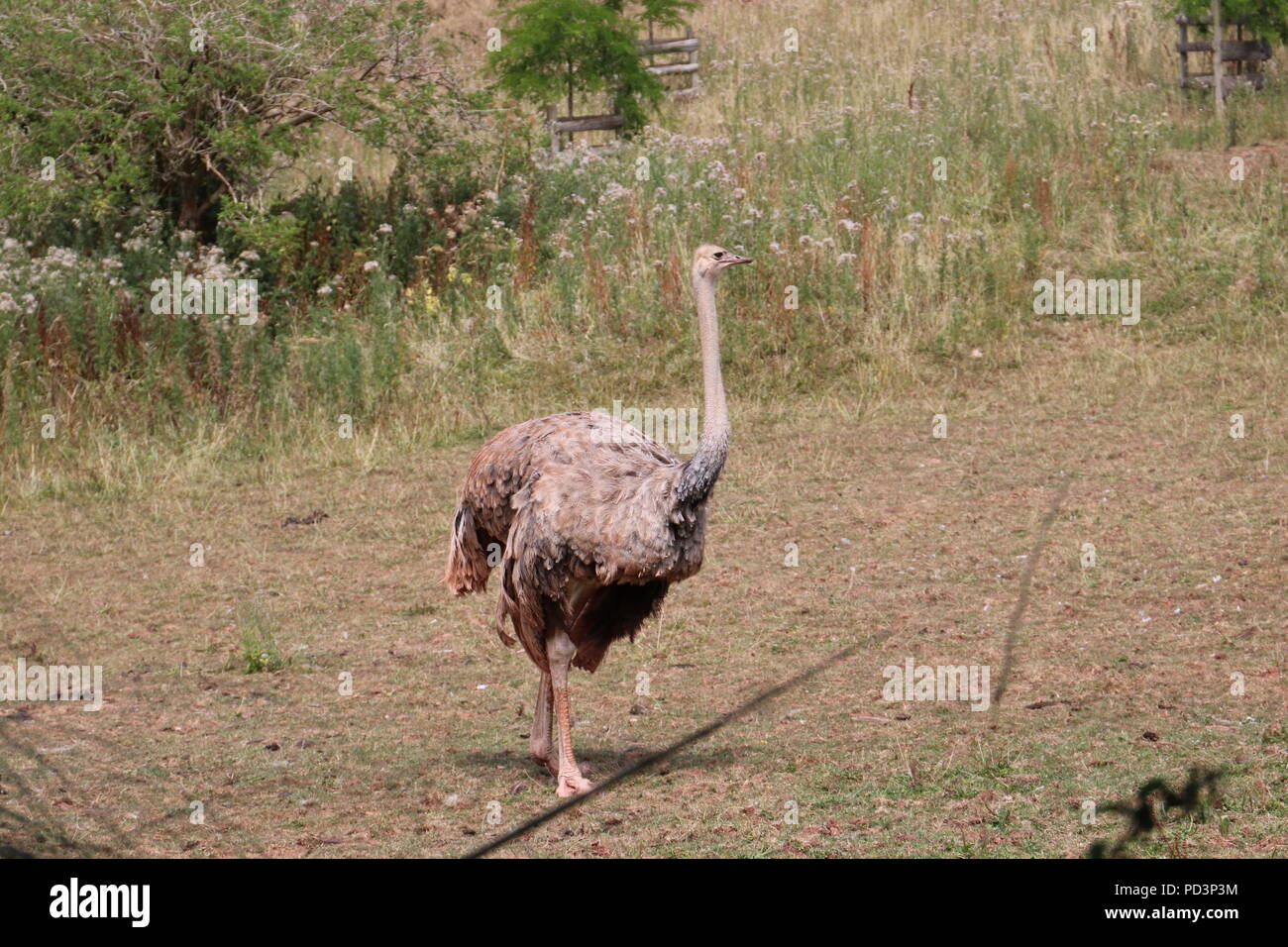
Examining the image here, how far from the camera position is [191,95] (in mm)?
14758

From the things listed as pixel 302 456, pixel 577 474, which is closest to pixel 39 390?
pixel 302 456

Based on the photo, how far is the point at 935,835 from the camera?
6.09 metres

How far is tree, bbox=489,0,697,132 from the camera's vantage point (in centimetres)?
1791

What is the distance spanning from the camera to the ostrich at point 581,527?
258 inches

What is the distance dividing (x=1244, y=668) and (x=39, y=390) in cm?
973

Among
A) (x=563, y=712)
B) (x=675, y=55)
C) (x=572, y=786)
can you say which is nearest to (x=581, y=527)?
(x=563, y=712)

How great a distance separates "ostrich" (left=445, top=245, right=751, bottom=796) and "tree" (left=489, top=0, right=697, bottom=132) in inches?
442

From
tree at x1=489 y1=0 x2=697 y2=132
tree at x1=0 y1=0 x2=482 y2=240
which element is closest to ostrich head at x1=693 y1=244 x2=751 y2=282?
tree at x1=0 y1=0 x2=482 y2=240

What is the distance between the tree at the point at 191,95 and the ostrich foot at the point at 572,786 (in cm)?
922

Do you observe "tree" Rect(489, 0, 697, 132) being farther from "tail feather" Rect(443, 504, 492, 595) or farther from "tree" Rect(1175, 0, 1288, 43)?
"tail feather" Rect(443, 504, 492, 595)

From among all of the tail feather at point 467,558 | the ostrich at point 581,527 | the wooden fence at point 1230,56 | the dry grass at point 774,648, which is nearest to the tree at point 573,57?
the dry grass at point 774,648

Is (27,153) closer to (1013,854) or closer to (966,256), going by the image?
(966,256)

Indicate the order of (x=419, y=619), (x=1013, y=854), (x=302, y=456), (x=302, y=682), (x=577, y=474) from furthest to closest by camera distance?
(x=302, y=456)
(x=419, y=619)
(x=302, y=682)
(x=577, y=474)
(x=1013, y=854)

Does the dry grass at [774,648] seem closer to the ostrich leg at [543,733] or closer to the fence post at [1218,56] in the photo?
the ostrich leg at [543,733]
